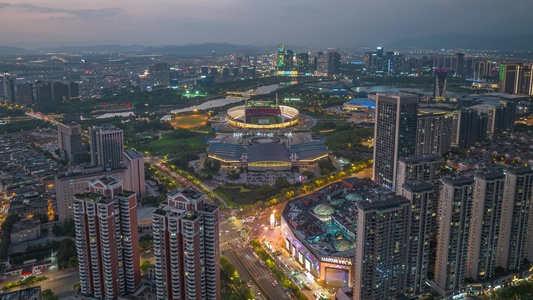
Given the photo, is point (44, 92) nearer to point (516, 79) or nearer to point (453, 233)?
point (453, 233)

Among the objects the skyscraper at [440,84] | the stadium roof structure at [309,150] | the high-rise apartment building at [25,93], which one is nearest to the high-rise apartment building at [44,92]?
the high-rise apartment building at [25,93]

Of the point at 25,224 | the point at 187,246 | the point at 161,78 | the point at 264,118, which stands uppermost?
the point at 161,78

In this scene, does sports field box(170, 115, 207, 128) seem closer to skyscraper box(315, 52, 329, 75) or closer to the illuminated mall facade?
the illuminated mall facade

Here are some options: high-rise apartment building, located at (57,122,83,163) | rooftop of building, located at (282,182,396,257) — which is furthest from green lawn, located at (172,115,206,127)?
rooftop of building, located at (282,182,396,257)

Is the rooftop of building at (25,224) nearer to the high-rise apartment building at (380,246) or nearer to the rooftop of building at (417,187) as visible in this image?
the high-rise apartment building at (380,246)

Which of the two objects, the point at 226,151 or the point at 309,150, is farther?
the point at 309,150

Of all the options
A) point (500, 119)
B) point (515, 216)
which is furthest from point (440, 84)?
point (515, 216)
